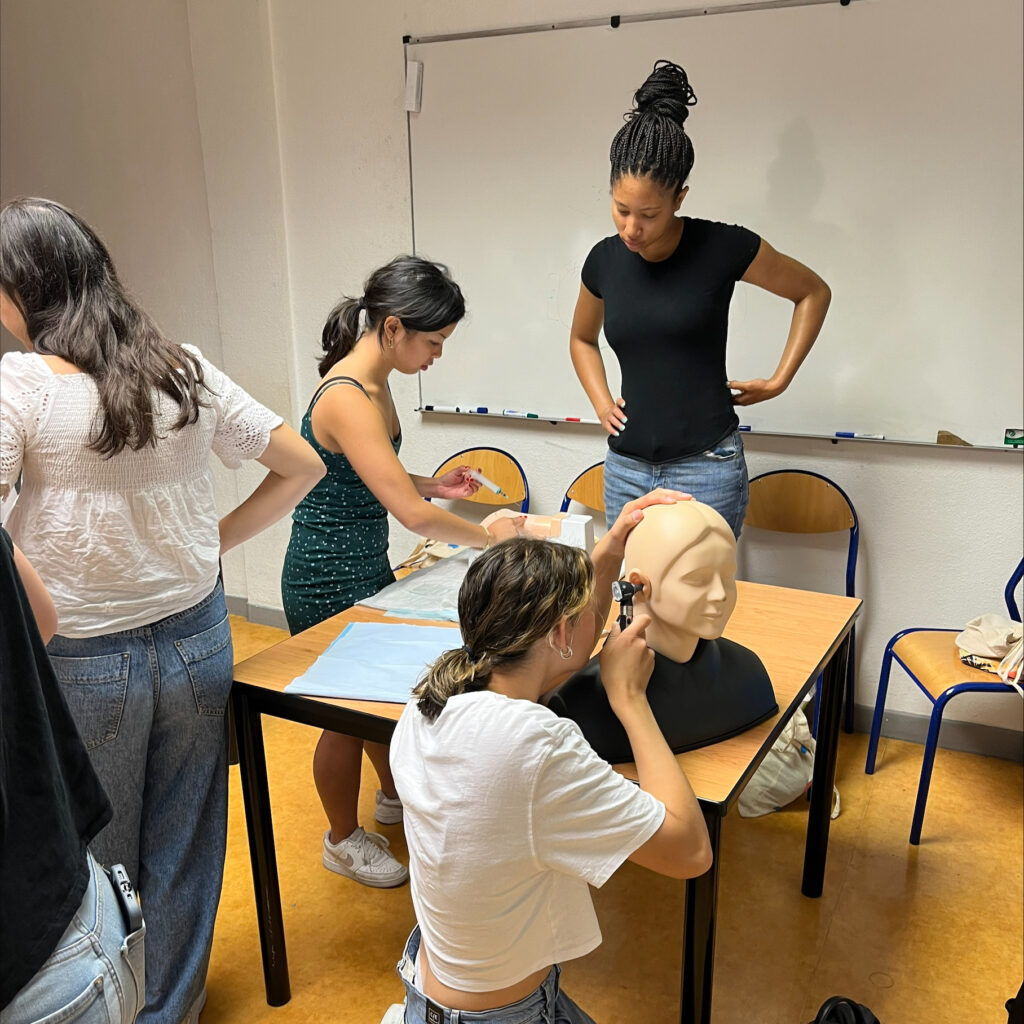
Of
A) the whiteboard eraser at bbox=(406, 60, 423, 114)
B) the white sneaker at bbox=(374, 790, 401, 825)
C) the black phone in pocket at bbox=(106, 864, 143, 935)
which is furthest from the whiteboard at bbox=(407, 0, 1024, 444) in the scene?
the black phone in pocket at bbox=(106, 864, 143, 935)

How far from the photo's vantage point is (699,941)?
4.48 ft

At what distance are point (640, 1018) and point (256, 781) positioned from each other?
2.91 feet

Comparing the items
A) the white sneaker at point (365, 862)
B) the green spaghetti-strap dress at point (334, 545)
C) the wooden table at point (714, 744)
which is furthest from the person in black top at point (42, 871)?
the white sneaker at point (365, 862)

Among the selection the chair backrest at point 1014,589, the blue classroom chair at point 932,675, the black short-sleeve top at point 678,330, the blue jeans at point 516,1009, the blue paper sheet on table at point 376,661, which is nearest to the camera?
the blue jeans at point 516,1009

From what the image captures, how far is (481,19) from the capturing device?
302 cm

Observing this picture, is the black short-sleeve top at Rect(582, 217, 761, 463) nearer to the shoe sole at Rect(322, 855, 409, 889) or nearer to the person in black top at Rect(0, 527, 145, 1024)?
the shoe sole at Rect(322, 855, 409, 889)

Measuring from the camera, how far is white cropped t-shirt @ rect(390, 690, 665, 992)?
110 cm

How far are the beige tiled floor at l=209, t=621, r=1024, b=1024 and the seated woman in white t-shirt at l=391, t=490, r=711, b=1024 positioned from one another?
720mm

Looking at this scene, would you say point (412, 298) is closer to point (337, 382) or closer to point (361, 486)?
point (337, 382)

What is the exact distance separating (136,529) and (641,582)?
788 millimetres

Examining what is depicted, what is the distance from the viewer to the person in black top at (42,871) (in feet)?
2.60

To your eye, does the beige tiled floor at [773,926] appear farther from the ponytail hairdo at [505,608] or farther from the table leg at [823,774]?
the ponytail hairdo at [505,608]

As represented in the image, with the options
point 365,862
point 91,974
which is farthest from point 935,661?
point 91,974

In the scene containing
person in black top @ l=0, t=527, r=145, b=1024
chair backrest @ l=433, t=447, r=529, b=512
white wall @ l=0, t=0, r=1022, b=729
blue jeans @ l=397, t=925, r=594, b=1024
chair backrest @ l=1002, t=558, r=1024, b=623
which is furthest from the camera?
chair backrest @ l=433, t=447, r=529, b=512
